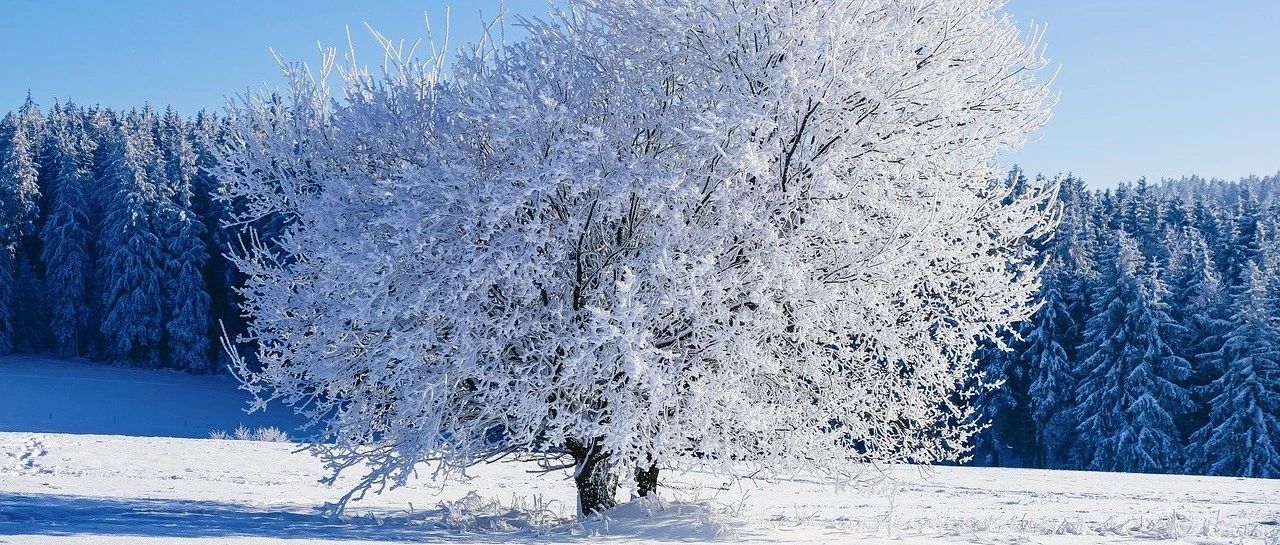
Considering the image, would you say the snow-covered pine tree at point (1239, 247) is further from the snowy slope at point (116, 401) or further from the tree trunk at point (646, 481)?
the tree trunk at point (646, 481)

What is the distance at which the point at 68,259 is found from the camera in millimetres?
57156

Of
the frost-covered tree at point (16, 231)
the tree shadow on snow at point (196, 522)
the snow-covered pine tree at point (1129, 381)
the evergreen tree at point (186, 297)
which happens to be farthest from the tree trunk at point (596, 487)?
the frost-covered tree at point (16, 231)

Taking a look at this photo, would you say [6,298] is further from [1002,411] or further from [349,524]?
[349,524]

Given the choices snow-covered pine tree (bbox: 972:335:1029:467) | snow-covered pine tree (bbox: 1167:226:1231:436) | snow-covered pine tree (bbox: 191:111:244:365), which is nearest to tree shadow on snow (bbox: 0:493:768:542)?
snow-covered pine tree (bbox: 972:335:1029:467)

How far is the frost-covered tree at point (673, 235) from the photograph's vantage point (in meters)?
9.26

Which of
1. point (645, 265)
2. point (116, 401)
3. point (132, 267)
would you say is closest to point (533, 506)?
point (645, 265)

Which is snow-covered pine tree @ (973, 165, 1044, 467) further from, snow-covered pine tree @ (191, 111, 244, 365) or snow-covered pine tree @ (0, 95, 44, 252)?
snow-covered pine tree @ (0, 95, 44, 252)

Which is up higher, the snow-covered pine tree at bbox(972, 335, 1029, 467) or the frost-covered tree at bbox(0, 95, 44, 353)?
the frost-covered tree at bbox(0, 95, 44, 353)

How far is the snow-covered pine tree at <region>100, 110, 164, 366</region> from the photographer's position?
181 ft

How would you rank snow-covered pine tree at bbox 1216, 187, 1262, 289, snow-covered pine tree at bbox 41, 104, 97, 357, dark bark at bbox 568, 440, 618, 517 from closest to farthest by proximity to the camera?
1. dark bark at bbox 568, 440, 618, 517
2. snow-covered pine tree at bbox 1216, 187, 1262, 289
3. snow-covered pine tree at bbox 41, 104, 97, 357

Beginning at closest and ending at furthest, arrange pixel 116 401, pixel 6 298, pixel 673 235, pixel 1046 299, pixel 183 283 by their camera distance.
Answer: pixel 673 235
pixel 1046 299
pixel 116 401
pixel 183 283
pixel 6 298

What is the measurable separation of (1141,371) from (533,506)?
38621 millimetres

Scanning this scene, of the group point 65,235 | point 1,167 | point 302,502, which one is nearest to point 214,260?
point 65,235

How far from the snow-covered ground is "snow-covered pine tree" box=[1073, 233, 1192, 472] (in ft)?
68.1
